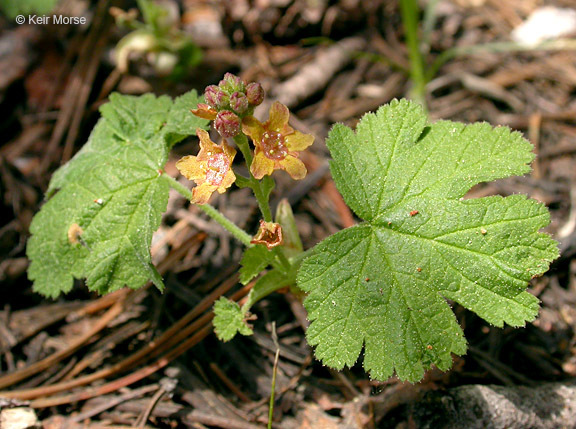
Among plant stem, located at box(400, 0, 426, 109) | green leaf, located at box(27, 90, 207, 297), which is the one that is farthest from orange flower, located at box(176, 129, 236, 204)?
plant stem, located at box(400, 0, 426, 109)

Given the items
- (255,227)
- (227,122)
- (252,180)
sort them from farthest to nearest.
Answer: (255,227), (252,180), (227,122)

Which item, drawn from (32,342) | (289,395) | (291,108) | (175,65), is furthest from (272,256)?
(175,65)

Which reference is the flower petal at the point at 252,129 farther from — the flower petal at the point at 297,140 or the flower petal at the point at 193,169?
the flower petal at the point at 193,169

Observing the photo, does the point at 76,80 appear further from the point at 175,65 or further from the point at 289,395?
the point at 289,395

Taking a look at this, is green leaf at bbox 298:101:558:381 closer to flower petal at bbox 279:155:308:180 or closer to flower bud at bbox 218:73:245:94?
flower petal at bbox 279:155:308:180

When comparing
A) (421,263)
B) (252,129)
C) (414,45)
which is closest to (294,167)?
(252,129)

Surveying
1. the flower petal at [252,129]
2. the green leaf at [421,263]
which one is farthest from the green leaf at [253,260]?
the flower petal at [252,129]

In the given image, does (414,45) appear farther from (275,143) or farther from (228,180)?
(228,180)

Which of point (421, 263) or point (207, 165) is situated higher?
point (207, 165)
